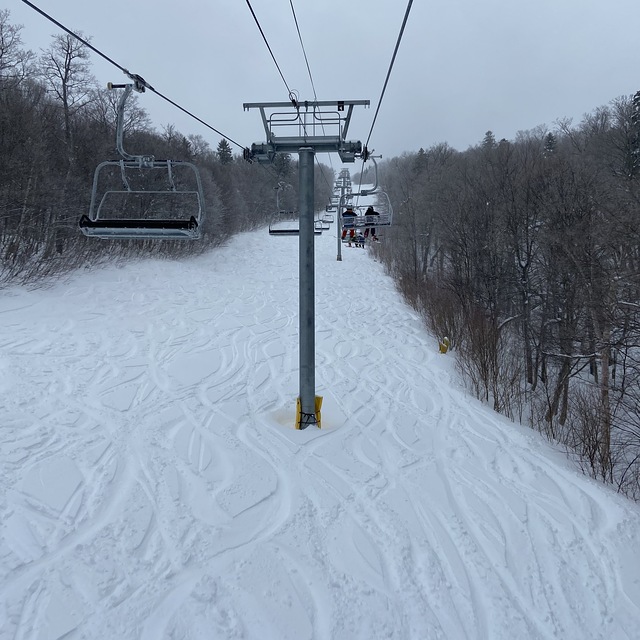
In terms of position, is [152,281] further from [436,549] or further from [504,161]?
[504,161]

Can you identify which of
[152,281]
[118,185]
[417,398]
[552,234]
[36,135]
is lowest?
[417,398]

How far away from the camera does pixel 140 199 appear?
18.4m

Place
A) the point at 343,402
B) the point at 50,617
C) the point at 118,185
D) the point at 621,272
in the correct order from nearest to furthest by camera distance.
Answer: the point at 50,617, the point at 343,402, the point at 621,272, the point at 118,185

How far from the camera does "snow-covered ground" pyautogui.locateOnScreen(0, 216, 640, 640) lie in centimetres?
304

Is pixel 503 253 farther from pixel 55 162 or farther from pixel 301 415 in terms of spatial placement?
pixel 55 162

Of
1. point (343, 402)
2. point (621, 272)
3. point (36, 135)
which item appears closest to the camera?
point (343, 402)

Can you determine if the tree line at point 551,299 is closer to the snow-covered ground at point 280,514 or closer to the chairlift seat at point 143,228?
the snow-covered ground at point 280,514

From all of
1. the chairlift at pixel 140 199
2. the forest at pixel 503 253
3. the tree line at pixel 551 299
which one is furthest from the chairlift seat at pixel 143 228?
the tree line at pixel 551 299

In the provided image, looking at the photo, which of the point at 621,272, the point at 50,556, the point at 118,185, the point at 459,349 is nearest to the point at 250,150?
the point at 50,556

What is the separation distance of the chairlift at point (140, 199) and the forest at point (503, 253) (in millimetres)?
1138

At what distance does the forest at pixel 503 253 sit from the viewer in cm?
1030

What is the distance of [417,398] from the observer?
26.1 ft

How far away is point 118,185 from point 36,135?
13.2 ft

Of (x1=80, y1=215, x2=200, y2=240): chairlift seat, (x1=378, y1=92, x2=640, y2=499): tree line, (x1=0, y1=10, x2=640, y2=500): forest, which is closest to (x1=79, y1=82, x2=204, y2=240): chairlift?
(x1=80, y1=215, x2=200, y2=240): chairlift seat
